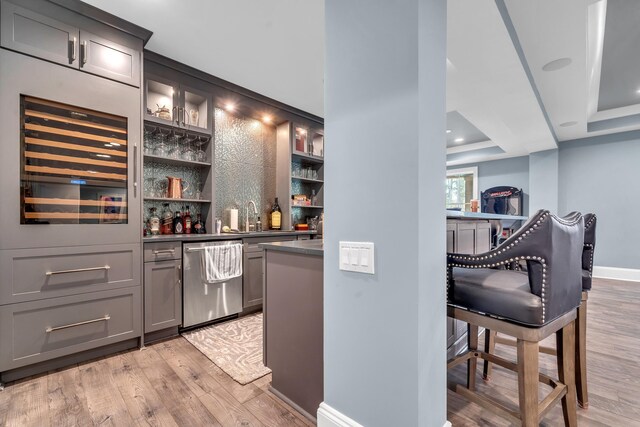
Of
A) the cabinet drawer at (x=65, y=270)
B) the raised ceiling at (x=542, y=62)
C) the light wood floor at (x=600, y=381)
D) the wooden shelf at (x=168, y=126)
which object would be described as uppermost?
the raised ceiling at (x=542, y=62)

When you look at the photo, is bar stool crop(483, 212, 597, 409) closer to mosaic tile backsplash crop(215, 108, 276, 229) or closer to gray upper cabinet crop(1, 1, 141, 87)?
mosaic tile backsplash crop(215, 108, 276, 229)

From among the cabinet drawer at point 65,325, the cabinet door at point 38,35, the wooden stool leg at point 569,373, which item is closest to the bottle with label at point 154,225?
the cabinet drawer at point 65,325

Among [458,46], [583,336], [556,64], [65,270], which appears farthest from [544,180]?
[65,270]

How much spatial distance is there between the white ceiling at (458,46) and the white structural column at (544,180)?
2136 millimetres

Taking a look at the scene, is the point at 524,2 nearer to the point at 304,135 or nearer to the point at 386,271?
the point at 386,271

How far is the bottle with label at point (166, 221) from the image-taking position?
3115 millimetres

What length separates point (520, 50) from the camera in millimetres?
2629

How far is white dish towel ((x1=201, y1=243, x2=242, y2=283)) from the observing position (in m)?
2.82

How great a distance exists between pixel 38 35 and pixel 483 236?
148 inches

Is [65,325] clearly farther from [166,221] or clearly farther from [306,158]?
[306,158]

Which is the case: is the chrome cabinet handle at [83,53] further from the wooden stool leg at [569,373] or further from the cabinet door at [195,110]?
the wooden stool leg at [569,373]

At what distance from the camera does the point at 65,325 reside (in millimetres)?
2080

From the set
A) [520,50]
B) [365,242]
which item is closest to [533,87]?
[520,50]

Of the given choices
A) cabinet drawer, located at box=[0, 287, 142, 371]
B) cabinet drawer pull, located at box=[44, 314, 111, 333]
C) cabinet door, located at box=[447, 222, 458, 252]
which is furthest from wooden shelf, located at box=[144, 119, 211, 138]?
cabinet door, located at box=[447, 222, 458, 252]
